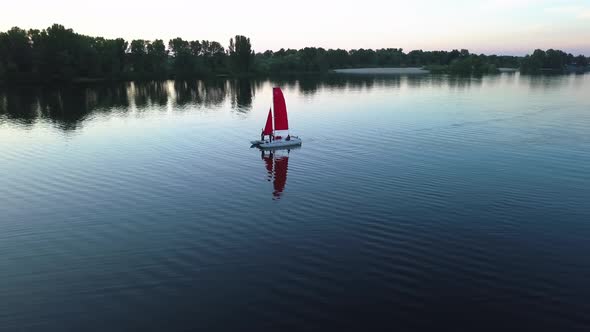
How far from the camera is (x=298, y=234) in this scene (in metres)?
30.5

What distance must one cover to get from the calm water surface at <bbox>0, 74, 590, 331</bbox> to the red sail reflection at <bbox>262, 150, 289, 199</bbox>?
464 millimetres

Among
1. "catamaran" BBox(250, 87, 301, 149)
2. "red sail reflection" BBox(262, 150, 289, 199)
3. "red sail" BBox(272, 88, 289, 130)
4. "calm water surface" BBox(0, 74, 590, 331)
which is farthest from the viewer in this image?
"red sail" BBox(272, 88, 289, 130)

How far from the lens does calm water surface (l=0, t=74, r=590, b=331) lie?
69.5 feet

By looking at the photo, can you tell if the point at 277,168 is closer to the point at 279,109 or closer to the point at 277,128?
the point at 277,128

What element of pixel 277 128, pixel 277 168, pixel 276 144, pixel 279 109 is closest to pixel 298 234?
pixel 277 168

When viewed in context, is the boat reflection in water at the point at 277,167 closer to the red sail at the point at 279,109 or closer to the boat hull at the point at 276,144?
the boat hull at the point at 276,144

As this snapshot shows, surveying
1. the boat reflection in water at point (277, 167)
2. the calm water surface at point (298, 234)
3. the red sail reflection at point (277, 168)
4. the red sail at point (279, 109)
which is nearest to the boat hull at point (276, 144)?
the boat reflection in water at point (277, 167)

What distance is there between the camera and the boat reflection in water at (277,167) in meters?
42.3

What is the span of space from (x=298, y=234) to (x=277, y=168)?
66.5 feet

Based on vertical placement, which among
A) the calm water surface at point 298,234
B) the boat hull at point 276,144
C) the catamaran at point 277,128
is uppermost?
the catamaran at point 277,128

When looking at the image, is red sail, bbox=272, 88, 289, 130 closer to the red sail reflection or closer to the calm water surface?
the red sail reflection

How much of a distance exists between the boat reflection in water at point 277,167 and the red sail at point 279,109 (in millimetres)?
4622

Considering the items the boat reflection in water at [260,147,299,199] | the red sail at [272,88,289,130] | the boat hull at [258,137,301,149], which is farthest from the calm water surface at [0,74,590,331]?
the red sail at [272,88,289,130]

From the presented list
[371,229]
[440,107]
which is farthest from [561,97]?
[371,229]
